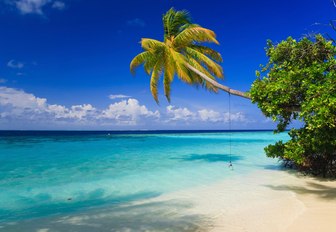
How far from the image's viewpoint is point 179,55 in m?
11.3

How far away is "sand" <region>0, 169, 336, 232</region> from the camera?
17.3 feet

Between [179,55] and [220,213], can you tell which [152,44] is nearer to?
[179,55]

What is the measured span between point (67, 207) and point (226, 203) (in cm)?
416

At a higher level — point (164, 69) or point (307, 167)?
point (164, 69)

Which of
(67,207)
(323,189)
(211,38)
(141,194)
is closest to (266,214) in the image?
(323,189)

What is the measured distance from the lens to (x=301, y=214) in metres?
5.69

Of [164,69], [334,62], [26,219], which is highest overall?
[164,69]

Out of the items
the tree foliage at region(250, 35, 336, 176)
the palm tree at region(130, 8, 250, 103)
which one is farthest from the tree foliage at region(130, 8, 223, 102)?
the tree foliage at region(250, 35, 336, 176)

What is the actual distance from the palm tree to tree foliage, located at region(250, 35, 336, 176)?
11.9 feet

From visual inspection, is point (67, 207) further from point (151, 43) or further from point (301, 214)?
point (151, 43)

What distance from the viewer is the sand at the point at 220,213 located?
5.28m

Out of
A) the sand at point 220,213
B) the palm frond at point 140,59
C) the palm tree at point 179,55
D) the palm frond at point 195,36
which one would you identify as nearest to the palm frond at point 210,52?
the palm tree at point 179,55

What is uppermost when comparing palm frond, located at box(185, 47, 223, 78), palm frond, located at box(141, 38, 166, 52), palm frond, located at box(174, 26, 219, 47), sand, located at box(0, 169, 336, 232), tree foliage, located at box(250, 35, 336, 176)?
palm frond, located at box(174, 26, 219, 47)

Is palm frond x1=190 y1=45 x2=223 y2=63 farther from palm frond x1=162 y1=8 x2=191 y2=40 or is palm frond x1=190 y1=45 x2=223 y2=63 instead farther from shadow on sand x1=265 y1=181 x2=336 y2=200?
shadow on sand x1=265 y1=181 x2=336 y2=200
